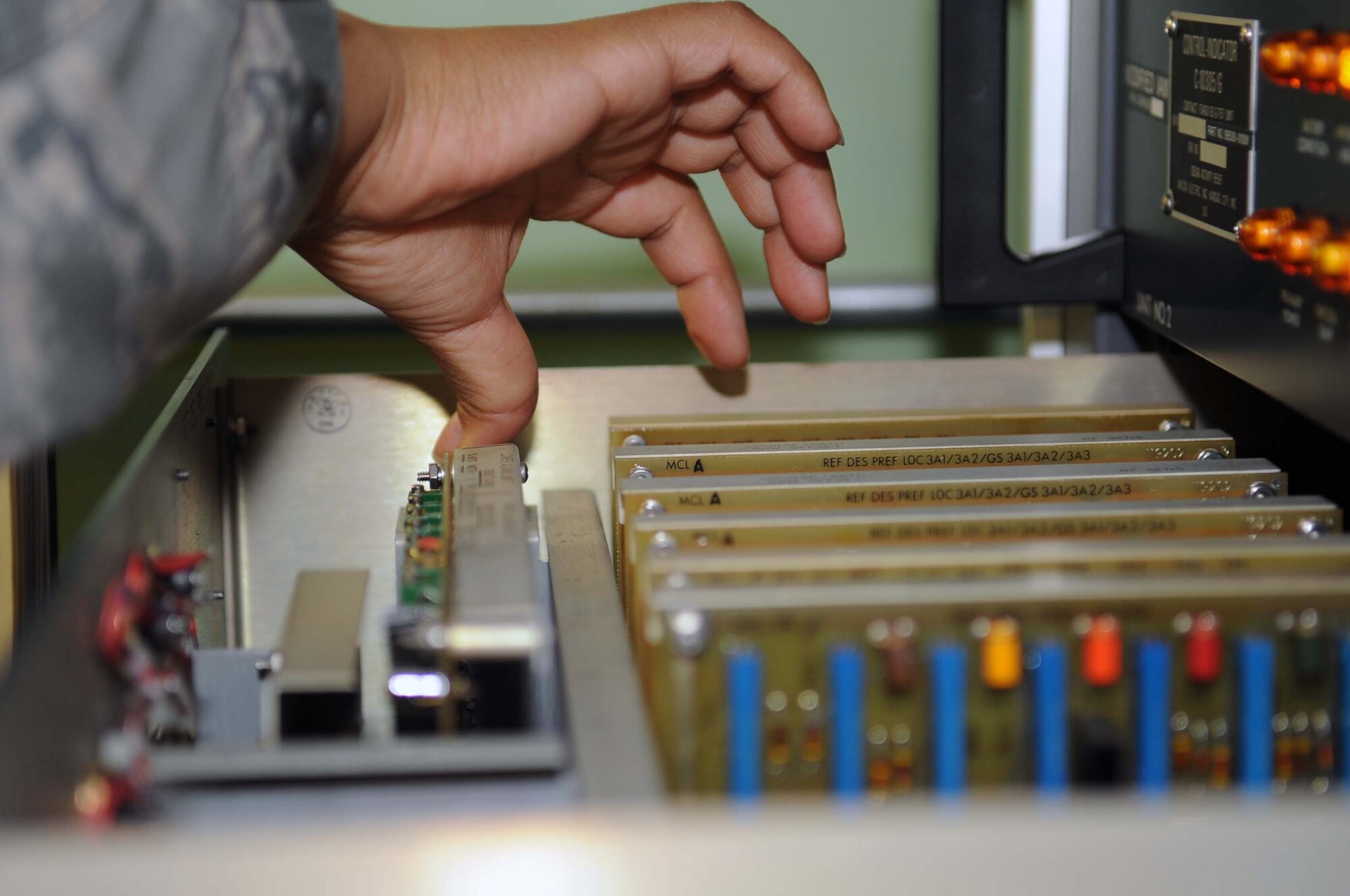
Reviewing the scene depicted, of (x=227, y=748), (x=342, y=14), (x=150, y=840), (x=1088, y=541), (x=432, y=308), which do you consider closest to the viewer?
(x=150, y=840)

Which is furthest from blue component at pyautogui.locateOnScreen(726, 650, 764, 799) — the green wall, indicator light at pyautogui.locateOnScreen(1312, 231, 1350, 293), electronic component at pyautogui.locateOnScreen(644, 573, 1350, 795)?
the green wall

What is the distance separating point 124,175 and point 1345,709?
54 cm

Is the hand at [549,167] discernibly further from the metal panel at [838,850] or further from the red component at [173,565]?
the metal panel at [838,850]

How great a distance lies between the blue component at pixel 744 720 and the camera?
0.59 meters

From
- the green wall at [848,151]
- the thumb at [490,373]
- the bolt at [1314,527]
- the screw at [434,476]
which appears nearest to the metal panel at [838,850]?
the bolt at [1314,527]

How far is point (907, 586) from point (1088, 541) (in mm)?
115

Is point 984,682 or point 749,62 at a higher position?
point 749,62

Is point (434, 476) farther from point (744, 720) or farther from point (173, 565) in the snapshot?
point (744, 720)

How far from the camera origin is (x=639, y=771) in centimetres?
53

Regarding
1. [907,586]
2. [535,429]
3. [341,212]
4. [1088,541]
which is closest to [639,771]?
[907,586]

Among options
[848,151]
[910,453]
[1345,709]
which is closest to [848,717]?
[1345,709]

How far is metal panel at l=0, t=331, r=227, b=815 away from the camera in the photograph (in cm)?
50

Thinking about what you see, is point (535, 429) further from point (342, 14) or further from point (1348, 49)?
point (1348, 49)

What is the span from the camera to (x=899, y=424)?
0.97m
